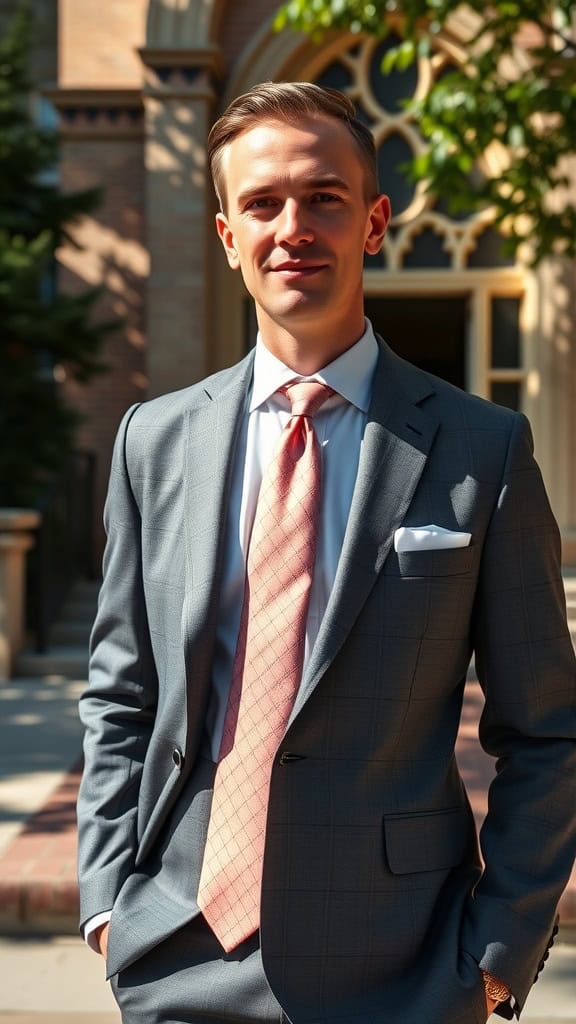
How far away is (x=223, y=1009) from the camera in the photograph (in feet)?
5.80

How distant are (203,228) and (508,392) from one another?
11.2 feet

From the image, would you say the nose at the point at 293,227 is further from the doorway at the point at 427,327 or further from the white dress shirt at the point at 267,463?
the doorway at the point at 427,327

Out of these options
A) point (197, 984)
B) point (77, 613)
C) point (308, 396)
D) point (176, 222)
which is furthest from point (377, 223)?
point (176, 222)

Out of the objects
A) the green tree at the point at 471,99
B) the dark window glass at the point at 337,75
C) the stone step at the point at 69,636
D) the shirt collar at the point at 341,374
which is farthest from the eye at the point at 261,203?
the dark window glass at the point at 337,75

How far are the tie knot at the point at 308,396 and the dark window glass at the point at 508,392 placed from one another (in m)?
10.8

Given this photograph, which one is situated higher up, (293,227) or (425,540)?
(293,227)

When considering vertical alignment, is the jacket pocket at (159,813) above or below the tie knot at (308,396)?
below

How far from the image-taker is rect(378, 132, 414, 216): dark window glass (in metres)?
12.6

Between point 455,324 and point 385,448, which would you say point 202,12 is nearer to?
point 455,324

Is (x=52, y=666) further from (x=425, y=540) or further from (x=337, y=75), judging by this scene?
(x=425, y=540)

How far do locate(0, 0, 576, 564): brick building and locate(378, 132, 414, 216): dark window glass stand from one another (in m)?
A: 0.02

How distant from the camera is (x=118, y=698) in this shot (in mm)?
2062

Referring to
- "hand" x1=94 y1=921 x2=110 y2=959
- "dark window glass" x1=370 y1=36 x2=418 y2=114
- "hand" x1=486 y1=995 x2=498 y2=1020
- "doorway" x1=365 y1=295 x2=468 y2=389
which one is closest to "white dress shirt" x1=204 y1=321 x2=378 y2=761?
"hand" x1=94 y1=921 x2=110 y2=959

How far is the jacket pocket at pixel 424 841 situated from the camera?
1.79 meters
